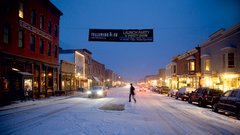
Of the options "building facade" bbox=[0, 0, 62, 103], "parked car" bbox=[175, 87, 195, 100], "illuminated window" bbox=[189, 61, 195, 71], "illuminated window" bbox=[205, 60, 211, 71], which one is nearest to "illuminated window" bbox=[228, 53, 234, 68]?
"parked car" bbox=[175, 87, 195, 100]

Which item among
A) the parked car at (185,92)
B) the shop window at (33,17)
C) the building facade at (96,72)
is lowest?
the parked car at (185,92)

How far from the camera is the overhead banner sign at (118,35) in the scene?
22.2m

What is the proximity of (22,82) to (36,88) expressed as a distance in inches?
235

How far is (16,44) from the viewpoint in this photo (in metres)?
24.9

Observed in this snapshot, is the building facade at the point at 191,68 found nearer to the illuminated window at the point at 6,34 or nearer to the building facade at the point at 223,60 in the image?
the building facade at the point at 223,60

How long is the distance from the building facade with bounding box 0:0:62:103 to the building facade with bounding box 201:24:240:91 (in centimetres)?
2419

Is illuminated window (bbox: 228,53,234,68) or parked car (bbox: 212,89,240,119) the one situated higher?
illuminated window (bbox: 228,53,234,68)

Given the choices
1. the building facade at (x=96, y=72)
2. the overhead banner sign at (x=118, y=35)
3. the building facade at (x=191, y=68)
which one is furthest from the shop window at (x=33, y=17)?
the building facade at (x=96, y=72)

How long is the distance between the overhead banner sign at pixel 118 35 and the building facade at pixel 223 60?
39.4 ft

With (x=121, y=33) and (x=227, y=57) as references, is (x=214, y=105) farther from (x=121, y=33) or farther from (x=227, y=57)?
(x=227, y=57)

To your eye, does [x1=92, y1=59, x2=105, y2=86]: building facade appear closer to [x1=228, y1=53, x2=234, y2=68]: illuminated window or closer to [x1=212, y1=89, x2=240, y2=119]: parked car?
[x1=228, y1=53, x2=234, y2=68]: illuminated window

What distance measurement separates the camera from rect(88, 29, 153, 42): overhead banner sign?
22.2 meters

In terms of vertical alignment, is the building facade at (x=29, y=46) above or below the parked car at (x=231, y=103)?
above

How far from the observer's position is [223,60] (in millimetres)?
31344
